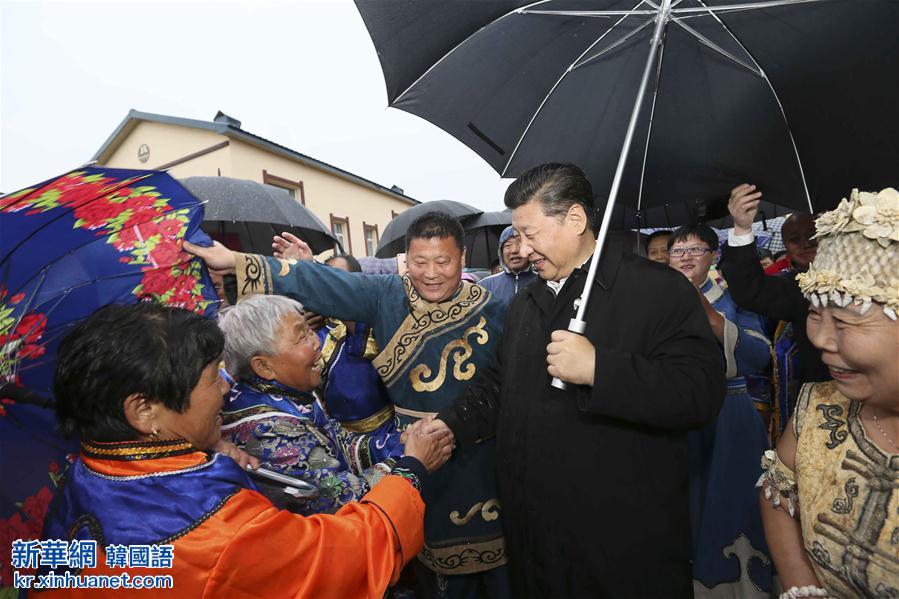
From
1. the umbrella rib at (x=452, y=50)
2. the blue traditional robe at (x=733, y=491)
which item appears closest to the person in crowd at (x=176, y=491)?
the umbrella rib at (x=452, y=50)

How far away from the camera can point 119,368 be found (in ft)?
4.75

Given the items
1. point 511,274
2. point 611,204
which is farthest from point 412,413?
point 511,274

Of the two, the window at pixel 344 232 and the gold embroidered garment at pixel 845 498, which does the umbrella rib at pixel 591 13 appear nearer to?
the gold embroidered garment at pixel 845 498

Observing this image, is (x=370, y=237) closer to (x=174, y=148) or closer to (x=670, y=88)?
(x=174, y=148)

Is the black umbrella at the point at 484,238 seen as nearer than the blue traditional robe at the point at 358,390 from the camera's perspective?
No

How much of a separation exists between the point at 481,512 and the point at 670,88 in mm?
2350

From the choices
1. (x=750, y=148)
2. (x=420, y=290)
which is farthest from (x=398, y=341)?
(x=750, y=148)

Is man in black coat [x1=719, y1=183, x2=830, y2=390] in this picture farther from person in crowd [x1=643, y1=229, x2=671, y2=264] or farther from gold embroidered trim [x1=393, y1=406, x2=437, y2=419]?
gold embroidered trim [x1=393, y1=406, x2=437, y2=419]

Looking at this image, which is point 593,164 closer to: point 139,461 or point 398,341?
point 398,341

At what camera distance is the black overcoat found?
1.80 meters

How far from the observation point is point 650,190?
288 cm

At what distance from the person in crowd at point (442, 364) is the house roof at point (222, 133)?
14048mm

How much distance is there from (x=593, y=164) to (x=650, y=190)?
0.36m

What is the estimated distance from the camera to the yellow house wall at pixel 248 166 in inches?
603
